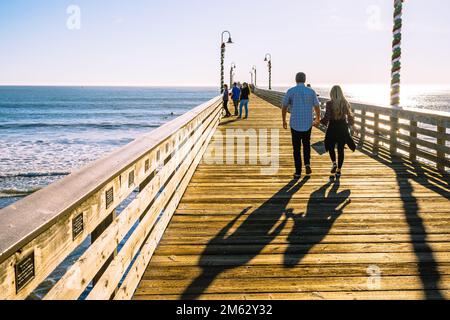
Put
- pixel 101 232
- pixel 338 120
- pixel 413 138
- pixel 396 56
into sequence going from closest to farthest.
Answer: pixel 101 232 → pixel 338 120 → pixel 413 138 → pixel 396 56

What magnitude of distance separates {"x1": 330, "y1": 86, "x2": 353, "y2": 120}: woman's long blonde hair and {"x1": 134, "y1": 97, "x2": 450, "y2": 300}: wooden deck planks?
112 cm

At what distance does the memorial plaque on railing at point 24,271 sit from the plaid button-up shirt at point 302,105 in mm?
7326

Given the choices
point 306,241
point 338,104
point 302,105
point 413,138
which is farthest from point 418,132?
point 306,241

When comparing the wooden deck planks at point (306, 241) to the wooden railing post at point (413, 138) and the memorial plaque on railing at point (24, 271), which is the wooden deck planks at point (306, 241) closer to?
the wooden railing post at point (413, 138)

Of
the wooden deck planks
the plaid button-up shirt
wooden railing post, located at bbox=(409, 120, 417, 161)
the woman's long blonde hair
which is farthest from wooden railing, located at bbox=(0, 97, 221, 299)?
wooden railing post, located at bbox=(409, 120, 417, 161)

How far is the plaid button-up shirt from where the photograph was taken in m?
9.01

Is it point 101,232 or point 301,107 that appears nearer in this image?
point 101,232

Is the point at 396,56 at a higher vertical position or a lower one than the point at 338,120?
higher

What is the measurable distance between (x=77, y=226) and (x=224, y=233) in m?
3.23

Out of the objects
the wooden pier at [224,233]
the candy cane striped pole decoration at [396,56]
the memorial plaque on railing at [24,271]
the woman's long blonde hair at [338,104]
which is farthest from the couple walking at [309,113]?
the memorial plaque on railing at [24,271]

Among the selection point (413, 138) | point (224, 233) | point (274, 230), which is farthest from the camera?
point (413, 138)

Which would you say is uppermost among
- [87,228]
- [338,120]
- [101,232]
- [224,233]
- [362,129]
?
[338,120]

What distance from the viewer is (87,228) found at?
9.00 ft

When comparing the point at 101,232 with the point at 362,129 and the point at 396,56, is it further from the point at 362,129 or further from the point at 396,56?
the point at 362,129
